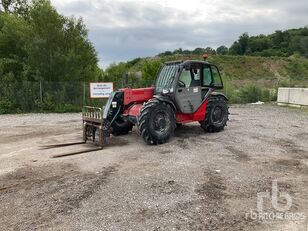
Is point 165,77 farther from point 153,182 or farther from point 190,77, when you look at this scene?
point 153,182

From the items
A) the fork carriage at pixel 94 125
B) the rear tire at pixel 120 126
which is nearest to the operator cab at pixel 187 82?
the rear tire at pixel 120 126

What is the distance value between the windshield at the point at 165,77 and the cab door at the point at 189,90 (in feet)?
0.80

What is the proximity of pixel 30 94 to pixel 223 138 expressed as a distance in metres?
11.9

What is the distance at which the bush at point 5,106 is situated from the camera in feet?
59.5

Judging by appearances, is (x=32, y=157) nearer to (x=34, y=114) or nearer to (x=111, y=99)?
(x=111, y=99)

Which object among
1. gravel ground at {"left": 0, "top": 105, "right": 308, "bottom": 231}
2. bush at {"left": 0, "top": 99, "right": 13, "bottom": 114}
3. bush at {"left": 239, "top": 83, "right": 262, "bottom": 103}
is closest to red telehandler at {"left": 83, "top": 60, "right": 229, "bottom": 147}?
gravel ground at {"left": 0, "top": 105, "right": 308, "bottom": 231}

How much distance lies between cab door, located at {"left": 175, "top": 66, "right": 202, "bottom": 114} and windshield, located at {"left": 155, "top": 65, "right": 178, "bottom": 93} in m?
0.24

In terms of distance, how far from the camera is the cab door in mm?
10102

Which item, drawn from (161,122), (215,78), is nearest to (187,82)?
(215,78)

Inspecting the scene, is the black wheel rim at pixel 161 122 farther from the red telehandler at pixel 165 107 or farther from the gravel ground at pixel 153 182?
the gravel ground at pixel 153 182

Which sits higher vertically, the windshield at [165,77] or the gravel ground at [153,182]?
the windshield at [165,77]

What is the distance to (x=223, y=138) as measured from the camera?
33.7 ft

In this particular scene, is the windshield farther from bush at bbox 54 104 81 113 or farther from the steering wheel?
bush at bbox 54 104 81 113

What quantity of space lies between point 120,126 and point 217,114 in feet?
9.93
